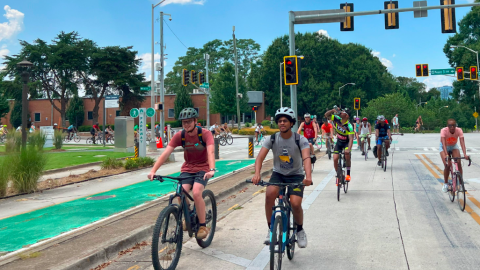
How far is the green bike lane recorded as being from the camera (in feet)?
23.3

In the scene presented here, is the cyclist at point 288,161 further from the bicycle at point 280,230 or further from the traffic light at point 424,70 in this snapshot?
the traffic light at point 424,70

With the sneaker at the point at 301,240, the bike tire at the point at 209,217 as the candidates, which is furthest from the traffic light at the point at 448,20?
the sneaker at the point at 301,240

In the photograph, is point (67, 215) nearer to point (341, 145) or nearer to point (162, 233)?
point (162, 233)

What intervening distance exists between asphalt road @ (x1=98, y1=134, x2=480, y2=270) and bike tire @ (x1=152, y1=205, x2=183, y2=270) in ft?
0.93

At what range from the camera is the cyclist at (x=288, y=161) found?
199 inches

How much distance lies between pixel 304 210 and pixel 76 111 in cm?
6671

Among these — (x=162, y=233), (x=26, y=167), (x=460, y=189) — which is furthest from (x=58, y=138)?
(x=162, y=233)

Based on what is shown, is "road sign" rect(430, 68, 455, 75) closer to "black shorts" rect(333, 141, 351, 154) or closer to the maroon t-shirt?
"black shorts" rect(333, 141, 351, 154)

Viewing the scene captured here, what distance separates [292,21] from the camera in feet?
52.5

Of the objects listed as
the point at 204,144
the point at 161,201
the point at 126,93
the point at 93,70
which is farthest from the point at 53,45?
the point at 204,144

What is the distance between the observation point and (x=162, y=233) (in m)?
4.74

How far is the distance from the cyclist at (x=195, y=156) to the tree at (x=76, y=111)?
67.2 metres

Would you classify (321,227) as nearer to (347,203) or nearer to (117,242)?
(347,203)

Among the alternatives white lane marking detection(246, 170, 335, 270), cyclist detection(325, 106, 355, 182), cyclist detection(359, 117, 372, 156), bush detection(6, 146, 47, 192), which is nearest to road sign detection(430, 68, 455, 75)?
cyclist detection(359, 117, 372, 156)
